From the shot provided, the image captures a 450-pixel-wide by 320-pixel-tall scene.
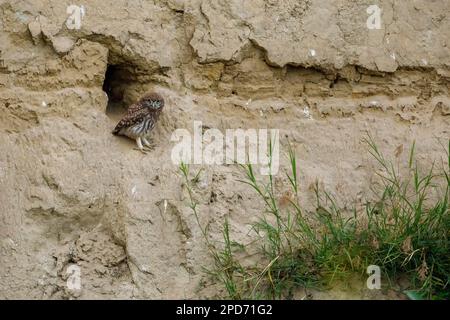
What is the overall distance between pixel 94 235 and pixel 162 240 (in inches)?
20.1

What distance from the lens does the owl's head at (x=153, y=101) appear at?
241 inches

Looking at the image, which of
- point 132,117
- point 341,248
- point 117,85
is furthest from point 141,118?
point 341,248

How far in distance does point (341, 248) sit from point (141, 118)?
172cm

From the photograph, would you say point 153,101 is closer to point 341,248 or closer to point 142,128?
point 142,128

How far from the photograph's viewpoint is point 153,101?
6141 millimetres

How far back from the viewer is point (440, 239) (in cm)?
547

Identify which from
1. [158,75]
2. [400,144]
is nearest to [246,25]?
[158,75]

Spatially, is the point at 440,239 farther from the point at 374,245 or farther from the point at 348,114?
the point at 348,114

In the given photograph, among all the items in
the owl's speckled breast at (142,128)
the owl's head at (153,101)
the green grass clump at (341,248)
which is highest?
the owl's head at (153,101)

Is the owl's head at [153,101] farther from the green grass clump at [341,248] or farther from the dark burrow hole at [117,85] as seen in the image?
the green grass clump at [341,248]

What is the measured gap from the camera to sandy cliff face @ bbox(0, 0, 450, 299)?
18.9 feet

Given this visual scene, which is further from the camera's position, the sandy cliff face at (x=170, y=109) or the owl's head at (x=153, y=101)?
the owl's head at (x=153, y=101)

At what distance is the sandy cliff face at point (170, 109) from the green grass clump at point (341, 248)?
0.66 ft

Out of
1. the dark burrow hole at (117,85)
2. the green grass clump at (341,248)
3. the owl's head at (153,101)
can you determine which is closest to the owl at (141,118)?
the owl's head at (153,101)
